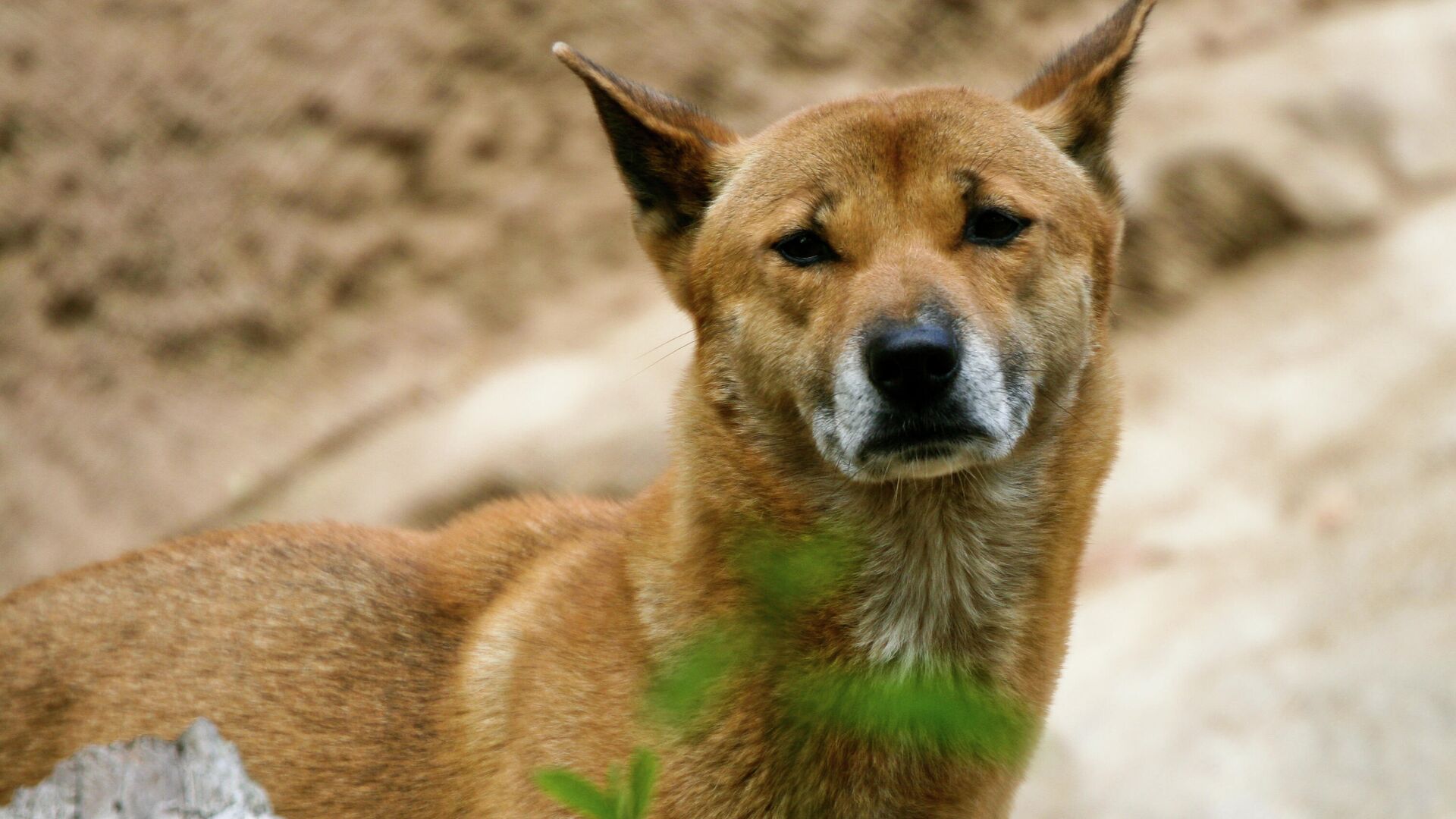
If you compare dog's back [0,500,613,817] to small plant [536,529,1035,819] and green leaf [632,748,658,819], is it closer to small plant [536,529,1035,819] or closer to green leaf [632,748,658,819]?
small plant [536,529,1035,819]

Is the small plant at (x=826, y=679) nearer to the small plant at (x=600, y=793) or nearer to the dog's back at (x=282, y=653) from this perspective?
the dog's back at (x=282, y=653)

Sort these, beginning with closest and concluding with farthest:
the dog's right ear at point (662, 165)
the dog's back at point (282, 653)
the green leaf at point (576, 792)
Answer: the green leaf at point (576, 792) → the dog's back at point (282, 653) → the dog's right ear at point (662, 165)

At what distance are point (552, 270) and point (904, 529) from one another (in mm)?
4628

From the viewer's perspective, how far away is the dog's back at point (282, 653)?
3.70 metres

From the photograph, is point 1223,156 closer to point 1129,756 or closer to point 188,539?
point 1129,756

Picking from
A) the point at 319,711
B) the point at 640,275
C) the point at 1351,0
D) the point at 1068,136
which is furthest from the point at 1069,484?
the point at 1351,0

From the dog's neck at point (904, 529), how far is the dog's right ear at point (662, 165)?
0.68 meters

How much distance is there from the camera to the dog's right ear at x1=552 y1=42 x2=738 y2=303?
3.81 metres

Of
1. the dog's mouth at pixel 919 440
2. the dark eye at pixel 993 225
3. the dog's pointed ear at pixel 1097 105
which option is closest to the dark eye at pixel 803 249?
the dark eye at pixel 993 225

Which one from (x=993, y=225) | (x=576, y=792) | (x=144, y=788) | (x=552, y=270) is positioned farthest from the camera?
(x=552, y=270)

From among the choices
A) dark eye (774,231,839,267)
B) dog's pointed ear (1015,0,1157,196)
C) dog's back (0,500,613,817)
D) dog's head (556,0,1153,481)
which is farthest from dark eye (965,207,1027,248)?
dog's back (0,500,613,817)

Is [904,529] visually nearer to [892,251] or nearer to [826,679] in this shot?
[826,679]

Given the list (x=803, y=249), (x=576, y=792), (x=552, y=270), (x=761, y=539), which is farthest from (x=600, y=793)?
(x=552, y=270)

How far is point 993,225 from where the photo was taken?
11.5ft
